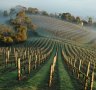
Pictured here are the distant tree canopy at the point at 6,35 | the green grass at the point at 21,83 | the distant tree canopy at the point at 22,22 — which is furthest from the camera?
the distant tree canopy at the point at 22,22

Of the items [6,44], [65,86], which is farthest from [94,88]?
[6,44]

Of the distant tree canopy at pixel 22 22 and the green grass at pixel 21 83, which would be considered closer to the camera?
the green grass at pixel 21 83

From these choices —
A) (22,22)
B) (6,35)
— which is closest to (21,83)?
(6,35)

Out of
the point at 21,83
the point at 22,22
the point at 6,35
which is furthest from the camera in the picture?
the point at 22,22

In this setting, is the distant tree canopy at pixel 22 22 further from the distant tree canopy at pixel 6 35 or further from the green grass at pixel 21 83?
the green grass at pixel 21 83

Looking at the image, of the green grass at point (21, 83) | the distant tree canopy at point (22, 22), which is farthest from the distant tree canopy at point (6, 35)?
the green grass at point (21, 83)

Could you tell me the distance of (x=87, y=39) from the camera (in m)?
152

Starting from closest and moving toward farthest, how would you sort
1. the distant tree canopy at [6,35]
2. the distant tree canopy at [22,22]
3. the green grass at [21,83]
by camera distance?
1. the green grass at [21,83]
2. the distant tree canopy at [6,35]
3. the distant tree canopy at [22,22]

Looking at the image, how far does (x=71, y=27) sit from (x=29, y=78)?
158 m

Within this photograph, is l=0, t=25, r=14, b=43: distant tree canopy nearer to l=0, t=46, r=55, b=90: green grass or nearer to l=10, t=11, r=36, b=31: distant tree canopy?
l=10, t=11, r=36, b=31: distant tree canopy

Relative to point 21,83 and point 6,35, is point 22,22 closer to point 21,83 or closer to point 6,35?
point 6,35

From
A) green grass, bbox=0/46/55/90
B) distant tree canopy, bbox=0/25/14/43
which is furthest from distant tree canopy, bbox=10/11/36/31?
green grass, bbox=0/46/55/90

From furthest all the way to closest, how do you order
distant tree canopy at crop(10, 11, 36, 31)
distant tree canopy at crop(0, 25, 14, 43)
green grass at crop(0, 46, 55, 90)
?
distant tree canopy at crop(10, 11, 36, 31)
distant tree canopy at crop(0, 25, 14, 43)
green grass at crop(0, 46, 55, 90)

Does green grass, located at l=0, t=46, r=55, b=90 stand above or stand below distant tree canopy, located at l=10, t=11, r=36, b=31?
above
